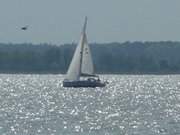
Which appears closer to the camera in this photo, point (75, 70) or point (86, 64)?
point (75, 70)

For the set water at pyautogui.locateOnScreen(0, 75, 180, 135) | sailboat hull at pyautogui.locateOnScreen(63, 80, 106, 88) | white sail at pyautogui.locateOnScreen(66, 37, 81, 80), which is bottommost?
water at pyautogui.locateOnScreen(0, 75, 180, 135)

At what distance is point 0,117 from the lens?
85812mm

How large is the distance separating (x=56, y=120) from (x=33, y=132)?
982 centimetres

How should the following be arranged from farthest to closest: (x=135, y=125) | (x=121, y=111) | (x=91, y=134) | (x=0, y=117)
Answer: (x=121, y=111), (x=0, y=117), (x=135, y=125), (x=91, y=134)

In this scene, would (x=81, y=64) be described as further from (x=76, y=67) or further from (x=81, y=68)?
(x=76, y=67)

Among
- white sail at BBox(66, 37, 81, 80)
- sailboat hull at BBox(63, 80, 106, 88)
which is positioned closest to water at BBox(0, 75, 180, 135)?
white sail at BBox(66, 37, 81, 80)

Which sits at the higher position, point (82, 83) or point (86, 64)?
point (86, 64)

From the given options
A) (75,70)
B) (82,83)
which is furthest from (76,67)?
(82,83)

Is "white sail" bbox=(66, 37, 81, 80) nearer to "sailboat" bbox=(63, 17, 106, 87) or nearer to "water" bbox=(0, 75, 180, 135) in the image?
"sailboat" bbox=(63, 17, 106, 87)

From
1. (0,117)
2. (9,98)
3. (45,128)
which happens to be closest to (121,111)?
(0,117)

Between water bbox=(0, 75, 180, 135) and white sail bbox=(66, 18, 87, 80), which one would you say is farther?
white sail bbox=(66, 18, 87, 80)

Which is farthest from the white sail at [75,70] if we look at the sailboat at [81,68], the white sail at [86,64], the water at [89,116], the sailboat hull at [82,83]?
the water at [89,116]

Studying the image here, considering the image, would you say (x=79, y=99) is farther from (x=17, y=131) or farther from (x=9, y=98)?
(x=17, y=131)

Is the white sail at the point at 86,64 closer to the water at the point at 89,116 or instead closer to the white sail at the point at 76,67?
the white sail at the point at 76,67
